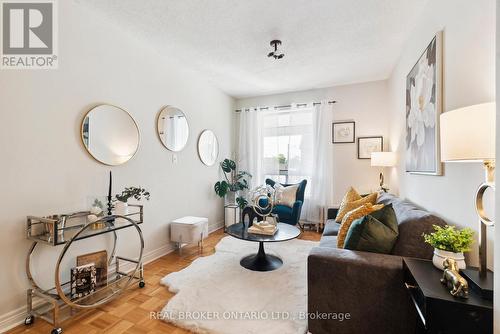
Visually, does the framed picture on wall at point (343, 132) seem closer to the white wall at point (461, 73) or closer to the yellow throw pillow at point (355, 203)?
the yellow throw pillow at point (355, 203)

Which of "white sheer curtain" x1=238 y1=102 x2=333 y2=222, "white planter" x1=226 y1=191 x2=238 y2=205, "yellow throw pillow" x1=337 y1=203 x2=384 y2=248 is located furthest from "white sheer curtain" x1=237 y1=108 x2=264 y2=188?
"yellow throw pillow" x1=337 y1=203 x2=384 y2=248

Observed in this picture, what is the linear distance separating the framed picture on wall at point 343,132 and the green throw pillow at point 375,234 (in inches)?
104

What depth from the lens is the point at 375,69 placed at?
3475 mm

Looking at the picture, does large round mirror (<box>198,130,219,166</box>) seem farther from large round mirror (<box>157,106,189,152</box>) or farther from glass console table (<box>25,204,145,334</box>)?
glass console table (<box>25,204,145,334</box>)

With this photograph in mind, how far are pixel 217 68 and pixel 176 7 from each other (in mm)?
1360

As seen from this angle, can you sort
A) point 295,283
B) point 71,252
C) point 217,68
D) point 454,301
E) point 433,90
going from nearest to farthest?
point 454,301 → point 433,90 → point 71,252 → point 295,283 → point 217,68

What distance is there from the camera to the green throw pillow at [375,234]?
160cm

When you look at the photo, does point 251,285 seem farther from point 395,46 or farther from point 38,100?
point 395,46

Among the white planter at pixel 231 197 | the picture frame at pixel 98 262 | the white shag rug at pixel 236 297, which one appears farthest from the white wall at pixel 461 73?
the white planter at pixel 231 197

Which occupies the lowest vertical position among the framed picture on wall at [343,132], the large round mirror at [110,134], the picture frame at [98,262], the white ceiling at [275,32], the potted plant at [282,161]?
the picture frame at [98,262]

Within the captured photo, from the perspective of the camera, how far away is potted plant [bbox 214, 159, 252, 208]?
415cm

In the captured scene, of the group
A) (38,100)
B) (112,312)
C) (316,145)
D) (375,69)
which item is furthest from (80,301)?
(375,69)

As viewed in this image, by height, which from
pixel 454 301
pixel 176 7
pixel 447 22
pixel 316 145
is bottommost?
pixel 454 301

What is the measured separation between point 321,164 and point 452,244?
10.0 ft
